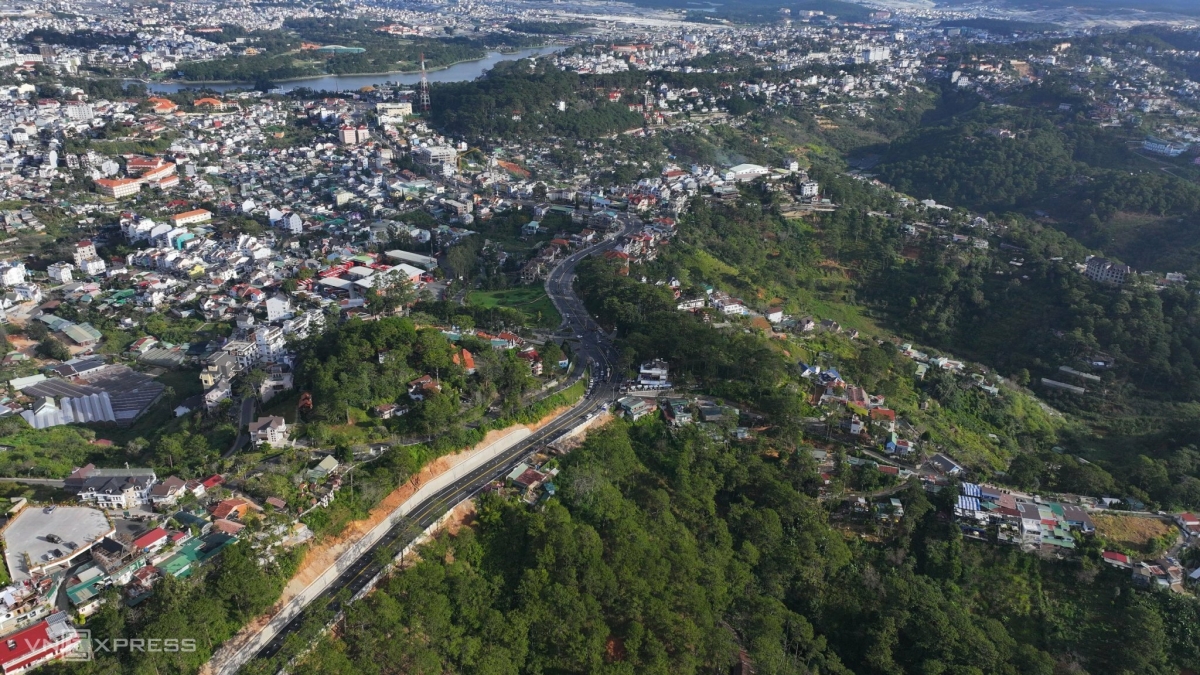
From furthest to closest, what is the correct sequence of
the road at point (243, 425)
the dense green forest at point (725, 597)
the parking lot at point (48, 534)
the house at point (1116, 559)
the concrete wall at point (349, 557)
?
the road at point (243, 425) → the house at point (1116, 559) → the dense green forest at point (725, 597) → the parking lot at point (48, 534) → the concrete wall at point (349, 557)

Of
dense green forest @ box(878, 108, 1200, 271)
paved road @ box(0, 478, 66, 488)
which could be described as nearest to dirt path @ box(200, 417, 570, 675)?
paved road @ box(0, 478, 66, 488)

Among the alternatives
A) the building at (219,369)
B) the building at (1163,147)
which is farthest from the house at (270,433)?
the building at (1163,147)

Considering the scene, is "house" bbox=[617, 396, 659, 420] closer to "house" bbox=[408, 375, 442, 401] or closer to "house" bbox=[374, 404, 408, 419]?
"house" bbox=[408, 375, 442, 401]

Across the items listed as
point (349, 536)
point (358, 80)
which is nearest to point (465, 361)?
point (349, 536)

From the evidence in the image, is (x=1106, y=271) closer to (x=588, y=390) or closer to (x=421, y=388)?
(x=588, y=390)

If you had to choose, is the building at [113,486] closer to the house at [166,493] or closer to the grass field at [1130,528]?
the house at [166,493]

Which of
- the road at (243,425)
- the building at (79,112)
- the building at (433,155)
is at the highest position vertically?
the building at (79,112)
